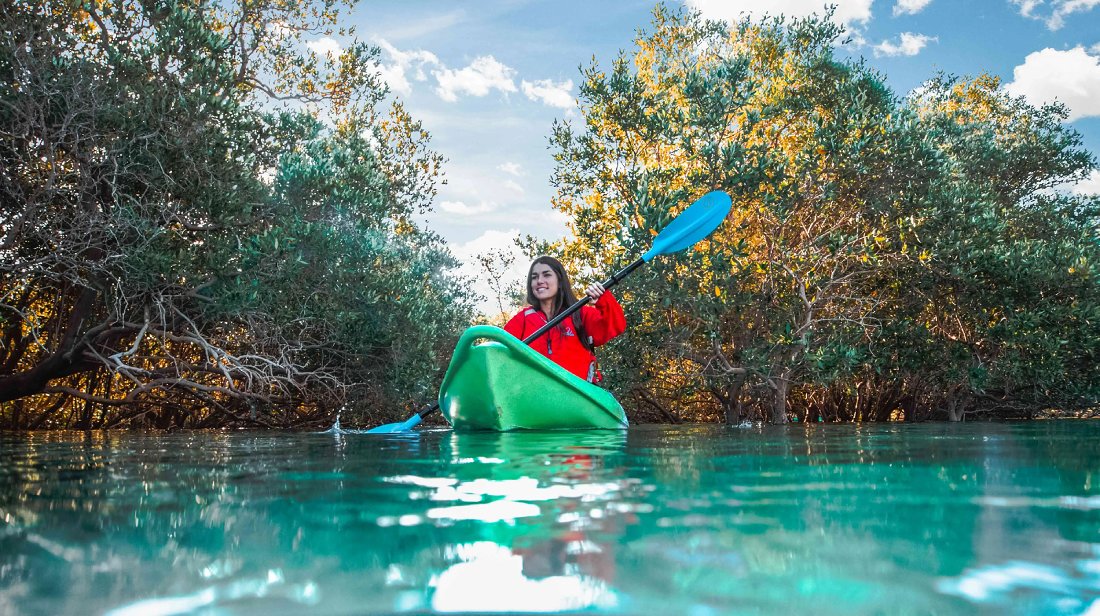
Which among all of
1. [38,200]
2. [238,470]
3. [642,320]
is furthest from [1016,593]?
A: [642,320]

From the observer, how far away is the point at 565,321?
6.86 metres

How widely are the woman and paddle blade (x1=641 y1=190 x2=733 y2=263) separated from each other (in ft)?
2.40

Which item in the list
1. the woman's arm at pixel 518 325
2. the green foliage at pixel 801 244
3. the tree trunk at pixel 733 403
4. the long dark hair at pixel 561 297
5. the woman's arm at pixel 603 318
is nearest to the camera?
the woman's arm at pixel 603 318

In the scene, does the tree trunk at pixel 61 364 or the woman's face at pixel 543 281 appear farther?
the tree trunk at pixel 61 364

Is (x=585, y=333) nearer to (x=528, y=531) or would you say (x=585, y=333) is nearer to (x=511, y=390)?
(x=511, y=390)

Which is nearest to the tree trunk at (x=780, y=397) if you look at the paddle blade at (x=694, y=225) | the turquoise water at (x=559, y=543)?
the paddle blade at (x=694, y=225)

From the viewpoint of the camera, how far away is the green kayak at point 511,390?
209 inches

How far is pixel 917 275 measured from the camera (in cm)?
1050

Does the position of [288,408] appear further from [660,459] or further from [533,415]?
[660,459]

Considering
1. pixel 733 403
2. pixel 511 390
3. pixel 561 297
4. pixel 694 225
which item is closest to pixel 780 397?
pixel 733 403

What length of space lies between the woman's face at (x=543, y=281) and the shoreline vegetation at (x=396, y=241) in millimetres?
2388

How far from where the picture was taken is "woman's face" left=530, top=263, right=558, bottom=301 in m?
6.96

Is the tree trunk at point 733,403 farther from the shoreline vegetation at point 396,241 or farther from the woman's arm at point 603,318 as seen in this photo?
the woman's arm at point 603,318

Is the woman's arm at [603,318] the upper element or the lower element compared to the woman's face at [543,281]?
lower
